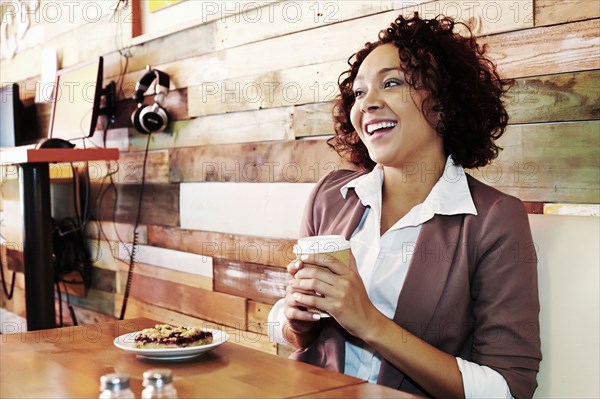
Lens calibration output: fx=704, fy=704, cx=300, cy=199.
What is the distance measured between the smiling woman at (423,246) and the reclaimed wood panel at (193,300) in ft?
3.24

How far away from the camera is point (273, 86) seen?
8.09 ft

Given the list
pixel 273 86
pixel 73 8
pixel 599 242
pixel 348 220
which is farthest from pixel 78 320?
pixel 599 242

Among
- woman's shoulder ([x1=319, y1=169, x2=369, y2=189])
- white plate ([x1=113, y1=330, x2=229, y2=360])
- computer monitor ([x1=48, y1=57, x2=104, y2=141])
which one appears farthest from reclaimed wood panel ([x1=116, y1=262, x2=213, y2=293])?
white plate ([x1=113, y1=330, x2=229, y2=360])

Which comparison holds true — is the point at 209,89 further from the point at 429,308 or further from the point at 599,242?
the point at 599,242

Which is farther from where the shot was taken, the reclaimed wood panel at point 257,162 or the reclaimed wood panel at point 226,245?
the reclaimed wood panel at point 226,245

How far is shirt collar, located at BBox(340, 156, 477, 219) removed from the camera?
147 cm

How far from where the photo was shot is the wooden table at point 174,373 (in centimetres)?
98

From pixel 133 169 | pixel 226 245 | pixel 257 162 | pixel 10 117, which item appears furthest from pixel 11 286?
pixel 257 162

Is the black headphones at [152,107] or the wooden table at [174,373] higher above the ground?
the black headphones at [152,107]

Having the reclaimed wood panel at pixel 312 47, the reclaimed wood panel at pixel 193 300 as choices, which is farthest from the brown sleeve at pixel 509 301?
the reclaimed wood panel at pixel 193 300

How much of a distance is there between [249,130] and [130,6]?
41.1 inches

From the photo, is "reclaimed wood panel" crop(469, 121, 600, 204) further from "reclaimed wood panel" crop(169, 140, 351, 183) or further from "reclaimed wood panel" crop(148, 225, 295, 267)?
"reclaimed wood panel" crop(148, 225, 295, 267)

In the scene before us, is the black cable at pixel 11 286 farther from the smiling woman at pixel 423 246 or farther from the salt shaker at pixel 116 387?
the salt shaker at pixel 116 387

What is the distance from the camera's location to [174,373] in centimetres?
109
